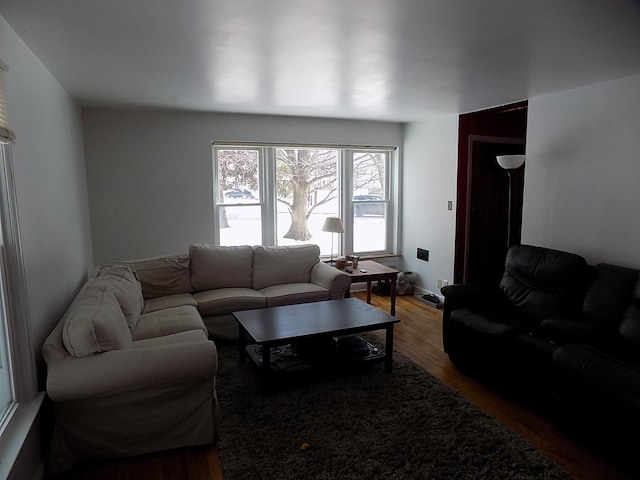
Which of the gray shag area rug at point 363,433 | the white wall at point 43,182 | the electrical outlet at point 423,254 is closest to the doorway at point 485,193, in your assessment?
the electrical outlet at point 423,254

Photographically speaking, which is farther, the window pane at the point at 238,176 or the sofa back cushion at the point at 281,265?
the window pane at the point at 238,176

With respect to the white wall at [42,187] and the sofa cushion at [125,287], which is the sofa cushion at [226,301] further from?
the white wall at [42,187]

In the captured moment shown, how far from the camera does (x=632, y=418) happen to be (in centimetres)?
212

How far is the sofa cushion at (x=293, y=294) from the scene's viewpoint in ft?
13.7

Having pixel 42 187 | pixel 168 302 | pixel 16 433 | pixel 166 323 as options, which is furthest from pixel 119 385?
pixel 168 302

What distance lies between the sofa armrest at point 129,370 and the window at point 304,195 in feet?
9.58

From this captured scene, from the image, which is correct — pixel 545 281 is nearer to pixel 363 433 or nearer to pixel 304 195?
pixel 363 433

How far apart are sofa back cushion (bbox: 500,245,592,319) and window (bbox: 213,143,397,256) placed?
244cm

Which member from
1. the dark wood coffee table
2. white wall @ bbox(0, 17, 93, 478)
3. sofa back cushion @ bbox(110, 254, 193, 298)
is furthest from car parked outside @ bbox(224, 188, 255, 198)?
the dark wood coffee table

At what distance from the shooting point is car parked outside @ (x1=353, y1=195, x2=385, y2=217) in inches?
231

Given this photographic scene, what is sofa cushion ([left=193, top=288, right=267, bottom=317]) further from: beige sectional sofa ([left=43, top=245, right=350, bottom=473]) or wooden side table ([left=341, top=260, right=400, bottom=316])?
wooden side table ([left=341, top=260, right=400, bottom=316])

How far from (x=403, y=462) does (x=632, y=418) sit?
1.14 metres

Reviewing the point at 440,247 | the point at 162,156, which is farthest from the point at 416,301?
the point at 162,156

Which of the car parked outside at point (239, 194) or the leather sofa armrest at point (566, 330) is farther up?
the car parked outside at point (239, 194)
